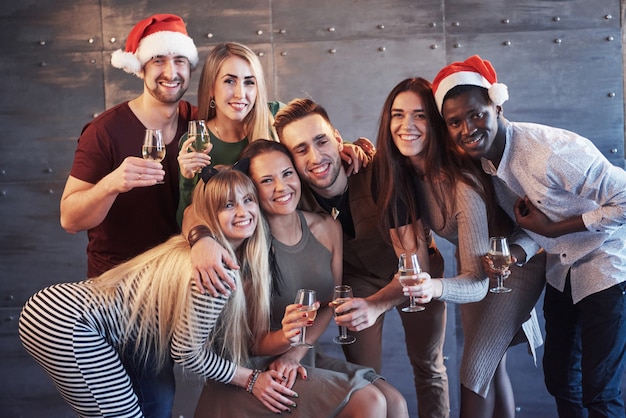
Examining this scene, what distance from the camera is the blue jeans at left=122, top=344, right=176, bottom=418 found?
9.43 ft

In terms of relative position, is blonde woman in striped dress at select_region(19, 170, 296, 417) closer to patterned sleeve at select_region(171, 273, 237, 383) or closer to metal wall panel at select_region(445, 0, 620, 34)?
patterned sleeve at select_region(171, 273, 237, 383)

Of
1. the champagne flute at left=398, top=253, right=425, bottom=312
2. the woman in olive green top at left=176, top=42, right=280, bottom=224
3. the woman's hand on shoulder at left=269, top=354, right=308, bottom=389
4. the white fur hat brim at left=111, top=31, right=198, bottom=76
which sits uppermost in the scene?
the white fur hat brim at left=111, top=31, right=198, bottom=76

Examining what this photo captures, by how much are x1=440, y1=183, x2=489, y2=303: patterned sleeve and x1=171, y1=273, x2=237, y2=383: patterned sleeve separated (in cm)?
89

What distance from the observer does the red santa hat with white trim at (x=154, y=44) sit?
3.36 m

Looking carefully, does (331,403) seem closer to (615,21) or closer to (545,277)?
(545,277)

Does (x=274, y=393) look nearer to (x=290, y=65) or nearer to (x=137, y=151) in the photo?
(x=137, y=151)

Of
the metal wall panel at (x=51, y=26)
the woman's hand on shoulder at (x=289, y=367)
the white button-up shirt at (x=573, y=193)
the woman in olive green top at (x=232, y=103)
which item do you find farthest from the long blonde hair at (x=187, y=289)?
the metal wall panel at (x=51, y=26)

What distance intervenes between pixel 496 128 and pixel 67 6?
3.01 m

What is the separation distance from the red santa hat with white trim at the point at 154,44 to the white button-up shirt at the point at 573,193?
1.40 m

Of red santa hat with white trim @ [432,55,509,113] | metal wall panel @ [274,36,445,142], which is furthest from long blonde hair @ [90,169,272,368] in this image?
metal wall panel @ [274,36,445,142]

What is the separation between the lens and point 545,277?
10.9 ft

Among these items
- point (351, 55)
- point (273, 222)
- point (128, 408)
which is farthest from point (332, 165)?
point (351, 55)

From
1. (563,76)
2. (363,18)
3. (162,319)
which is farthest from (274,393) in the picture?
(563,76)

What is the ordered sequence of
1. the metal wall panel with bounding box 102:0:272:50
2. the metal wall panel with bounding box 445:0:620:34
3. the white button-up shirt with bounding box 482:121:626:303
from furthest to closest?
1. the metal wall panel with bounding box 102:0:272:50
2. the metal wall panel with bounding box 445:0:620:34
3. the white button-up shirt with bounding box 482:121:626:303
